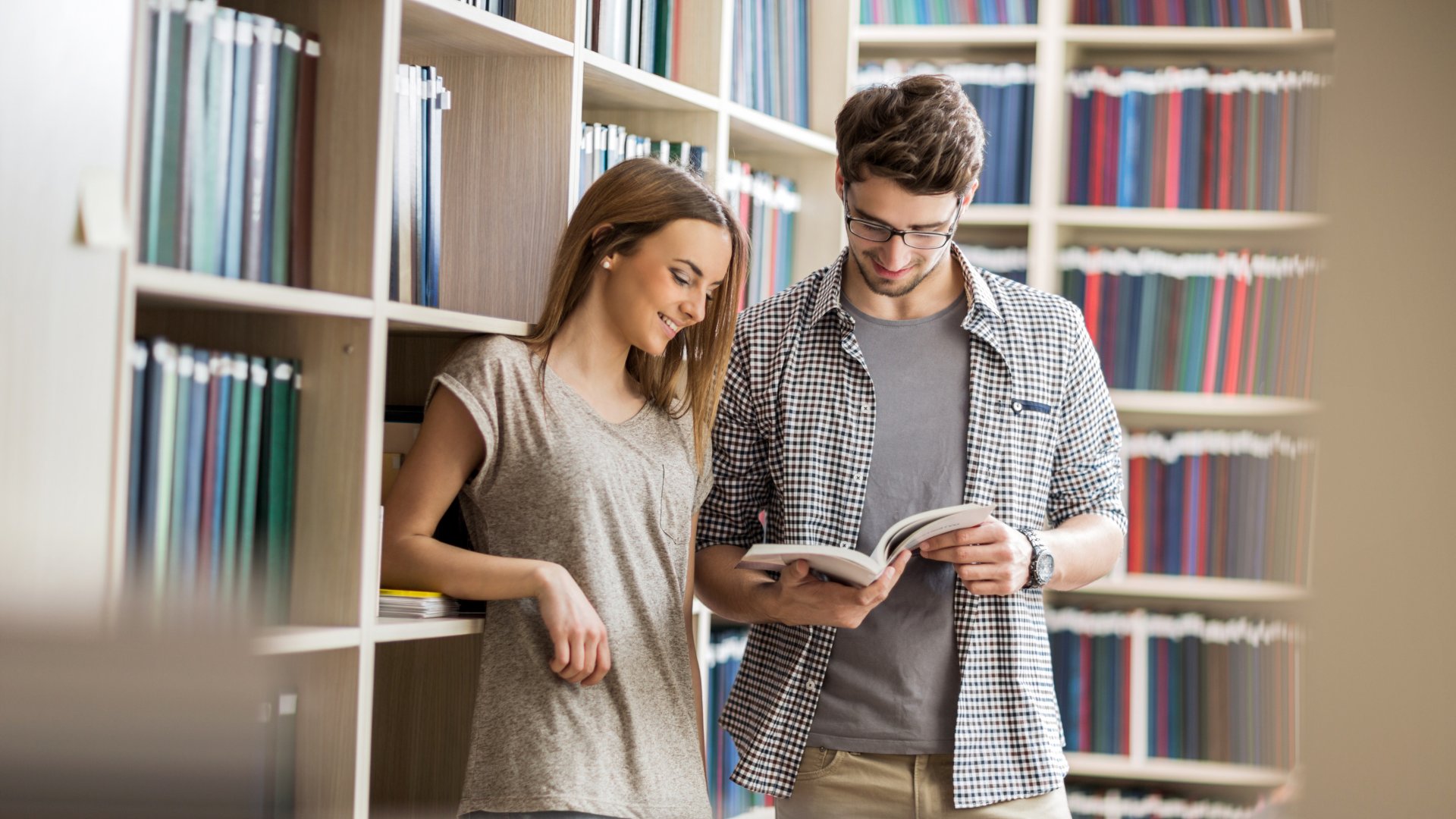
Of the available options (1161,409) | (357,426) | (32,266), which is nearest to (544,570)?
(357,426)

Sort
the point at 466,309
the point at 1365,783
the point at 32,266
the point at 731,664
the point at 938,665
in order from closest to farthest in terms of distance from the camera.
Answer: the point at 1365,783 < the point at 32,266 < the point at 938,665 < the point at 466,309 < the point at 731,664

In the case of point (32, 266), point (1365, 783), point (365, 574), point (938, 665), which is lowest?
point (938, 665)

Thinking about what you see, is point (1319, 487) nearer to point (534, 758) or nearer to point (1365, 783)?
point (1365, 783)

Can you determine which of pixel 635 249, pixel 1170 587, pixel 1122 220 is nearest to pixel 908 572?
pixel 635 249

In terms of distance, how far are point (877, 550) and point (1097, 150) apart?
1.76m

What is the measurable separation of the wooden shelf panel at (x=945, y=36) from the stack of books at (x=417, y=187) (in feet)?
4.46

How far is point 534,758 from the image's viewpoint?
148 centimetres

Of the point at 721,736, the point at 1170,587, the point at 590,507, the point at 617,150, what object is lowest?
the point at 721,736

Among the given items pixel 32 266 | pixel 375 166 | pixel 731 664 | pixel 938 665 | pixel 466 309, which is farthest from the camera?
pixel 731 664

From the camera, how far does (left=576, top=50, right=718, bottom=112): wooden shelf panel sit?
1845 millimetres

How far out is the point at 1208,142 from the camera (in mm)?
2801

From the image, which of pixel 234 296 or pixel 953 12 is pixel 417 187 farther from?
pixel 953 12

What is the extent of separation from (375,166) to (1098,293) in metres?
1.86

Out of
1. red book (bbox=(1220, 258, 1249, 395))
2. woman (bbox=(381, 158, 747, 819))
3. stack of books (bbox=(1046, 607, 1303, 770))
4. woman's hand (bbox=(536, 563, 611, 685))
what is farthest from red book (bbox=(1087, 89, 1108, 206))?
woman's hand (bbox=(536, 563, 611, 685))
